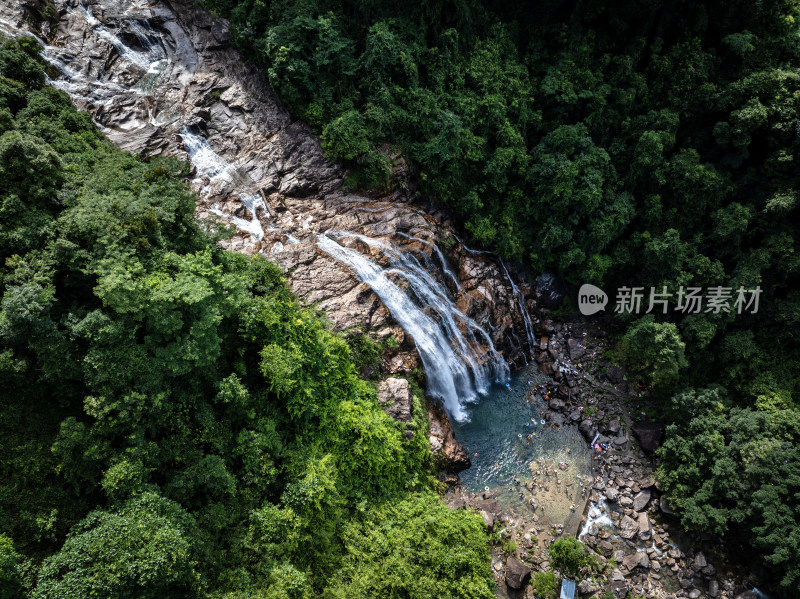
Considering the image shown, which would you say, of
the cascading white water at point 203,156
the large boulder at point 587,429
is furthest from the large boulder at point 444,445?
the cascading white water at point 203,156

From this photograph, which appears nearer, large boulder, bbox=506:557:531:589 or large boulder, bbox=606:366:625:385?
large boulder, bbox=506:557:531:589

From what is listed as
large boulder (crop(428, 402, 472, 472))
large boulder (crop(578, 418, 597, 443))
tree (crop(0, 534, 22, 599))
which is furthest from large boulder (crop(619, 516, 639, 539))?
tree (crop(0, 534, 22, 599))

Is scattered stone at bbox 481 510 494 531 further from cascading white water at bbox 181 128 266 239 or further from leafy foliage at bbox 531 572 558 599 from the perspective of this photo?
cascading white water at bbox 181 128 266 239

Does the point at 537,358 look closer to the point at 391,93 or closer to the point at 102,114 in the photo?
the point at 391,93

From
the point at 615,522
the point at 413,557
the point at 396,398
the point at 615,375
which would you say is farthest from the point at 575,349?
the point at 413,557

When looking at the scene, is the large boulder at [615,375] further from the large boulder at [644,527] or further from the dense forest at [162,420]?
the dense forest at [162,420]

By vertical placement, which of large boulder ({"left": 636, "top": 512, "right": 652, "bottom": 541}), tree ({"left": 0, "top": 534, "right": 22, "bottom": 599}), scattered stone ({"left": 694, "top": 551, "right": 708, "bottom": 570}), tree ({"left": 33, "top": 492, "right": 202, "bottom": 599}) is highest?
tree ({"left": 0, "top": 534, "right": 22, "bottom": 599})
